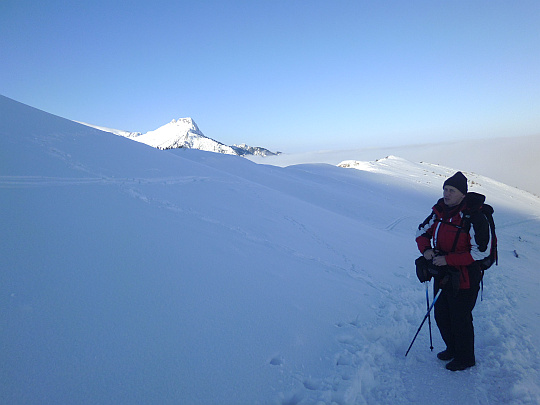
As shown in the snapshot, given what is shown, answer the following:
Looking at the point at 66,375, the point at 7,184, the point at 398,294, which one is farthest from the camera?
the point at 398,294

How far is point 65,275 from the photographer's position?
10.2 ft

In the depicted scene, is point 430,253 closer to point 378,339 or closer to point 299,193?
point 378,339

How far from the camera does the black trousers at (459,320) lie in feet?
9.57

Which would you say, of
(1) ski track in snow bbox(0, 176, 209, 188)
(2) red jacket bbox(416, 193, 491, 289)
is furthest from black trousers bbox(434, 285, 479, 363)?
(1) ski track in snow bbox(0, 176, 209, 188)

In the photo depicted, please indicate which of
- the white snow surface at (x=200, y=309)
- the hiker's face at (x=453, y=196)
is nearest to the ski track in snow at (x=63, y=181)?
the white snow surface at (x=200, y=309)

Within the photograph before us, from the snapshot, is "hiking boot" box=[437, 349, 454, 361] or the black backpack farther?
"hiking boot" box=[437, 349, 454, 361]

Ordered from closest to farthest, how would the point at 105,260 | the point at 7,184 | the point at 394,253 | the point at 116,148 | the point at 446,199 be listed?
the point at 446,199 → the point at 105,260 → the point at 7,184 → the point at 394,253 → the point at 116,148

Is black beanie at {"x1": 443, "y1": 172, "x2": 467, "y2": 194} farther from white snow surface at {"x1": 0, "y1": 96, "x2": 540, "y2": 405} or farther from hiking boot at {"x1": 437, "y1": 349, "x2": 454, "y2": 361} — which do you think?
white snow surface at {"x1": 0, "y1": 96, "x2": 540, "y2": 405}

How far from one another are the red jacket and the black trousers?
0.18 m

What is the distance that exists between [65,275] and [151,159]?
758cm

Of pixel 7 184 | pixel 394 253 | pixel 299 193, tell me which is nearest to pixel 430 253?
pixel 394 253

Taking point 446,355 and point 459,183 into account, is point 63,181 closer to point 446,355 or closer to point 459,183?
point 459,183

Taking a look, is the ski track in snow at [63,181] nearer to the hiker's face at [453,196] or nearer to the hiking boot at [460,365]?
the hiker's face at [453,196]

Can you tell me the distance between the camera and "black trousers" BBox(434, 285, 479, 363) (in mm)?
2916
